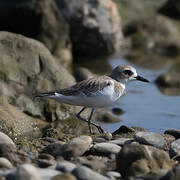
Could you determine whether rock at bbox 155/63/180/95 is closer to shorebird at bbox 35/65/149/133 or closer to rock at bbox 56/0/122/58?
rock at bbox 56/0/122/58

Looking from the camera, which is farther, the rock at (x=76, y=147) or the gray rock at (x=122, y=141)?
the gray rock at (x=122, y=141)

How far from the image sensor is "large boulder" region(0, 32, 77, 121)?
1054cm

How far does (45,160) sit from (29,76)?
14.0ft

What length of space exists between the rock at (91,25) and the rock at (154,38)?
0.95m

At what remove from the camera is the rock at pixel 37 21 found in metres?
15.2

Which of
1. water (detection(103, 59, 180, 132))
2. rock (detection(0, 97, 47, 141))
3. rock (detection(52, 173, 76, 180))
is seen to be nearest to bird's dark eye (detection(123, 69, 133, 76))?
water (detection(103, 59, 180, 132))

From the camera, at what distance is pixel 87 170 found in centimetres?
594

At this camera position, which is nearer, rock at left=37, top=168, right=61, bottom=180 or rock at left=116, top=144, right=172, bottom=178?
rock at left=37, top=168, right=61, bottom=180

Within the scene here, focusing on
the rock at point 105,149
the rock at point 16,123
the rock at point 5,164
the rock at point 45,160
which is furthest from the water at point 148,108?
the rock at point 5,164

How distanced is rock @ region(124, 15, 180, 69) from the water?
11.6 ft

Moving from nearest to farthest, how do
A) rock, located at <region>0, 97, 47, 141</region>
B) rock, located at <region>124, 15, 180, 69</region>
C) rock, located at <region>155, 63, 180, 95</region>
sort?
rock, located at <region>0, 97, 47, 141</region>
rock, located at <region>155, 63, 180, 95</region>
rock, located at <region>124, 15, 180, 69</region>

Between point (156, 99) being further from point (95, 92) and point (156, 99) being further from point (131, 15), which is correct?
point (131, 15)

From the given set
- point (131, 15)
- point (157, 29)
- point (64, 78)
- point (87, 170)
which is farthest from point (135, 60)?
point (87, 170)

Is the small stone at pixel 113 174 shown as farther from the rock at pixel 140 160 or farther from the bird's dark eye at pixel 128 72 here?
the bird's dark eye at pixel 128 72
